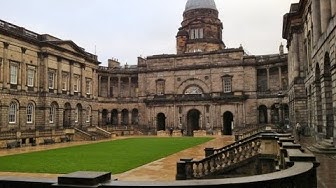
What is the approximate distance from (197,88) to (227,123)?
7.70m

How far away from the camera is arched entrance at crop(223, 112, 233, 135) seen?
56.0 m

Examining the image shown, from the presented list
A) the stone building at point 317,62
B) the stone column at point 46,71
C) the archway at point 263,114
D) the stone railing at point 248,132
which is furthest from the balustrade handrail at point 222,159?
the archway at point 263,114

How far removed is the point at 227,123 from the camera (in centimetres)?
5775

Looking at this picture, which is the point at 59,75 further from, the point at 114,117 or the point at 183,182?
the point at 183,182

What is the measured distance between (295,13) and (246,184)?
3021cm

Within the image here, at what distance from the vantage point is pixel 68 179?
522 centimetres

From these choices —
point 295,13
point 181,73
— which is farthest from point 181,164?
point 181,73

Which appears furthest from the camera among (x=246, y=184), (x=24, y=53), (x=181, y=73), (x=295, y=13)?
(x=181, y=73)

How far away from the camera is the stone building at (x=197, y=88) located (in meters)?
53.6

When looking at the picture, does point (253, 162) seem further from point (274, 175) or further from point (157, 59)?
point (157, 59)

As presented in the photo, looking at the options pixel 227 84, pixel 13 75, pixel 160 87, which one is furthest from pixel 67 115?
pixel 227 84

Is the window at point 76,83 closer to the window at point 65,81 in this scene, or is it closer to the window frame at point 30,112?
the window at point 65,81

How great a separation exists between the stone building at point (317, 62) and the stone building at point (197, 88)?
18.0 metres

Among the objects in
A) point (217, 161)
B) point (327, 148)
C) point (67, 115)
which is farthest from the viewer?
point (67, 115)
